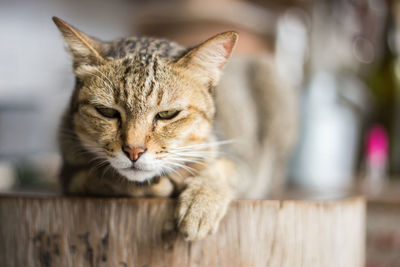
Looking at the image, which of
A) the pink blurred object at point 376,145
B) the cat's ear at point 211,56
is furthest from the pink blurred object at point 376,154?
the cat's ear at point 211,56

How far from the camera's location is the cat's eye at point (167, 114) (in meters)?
0.80

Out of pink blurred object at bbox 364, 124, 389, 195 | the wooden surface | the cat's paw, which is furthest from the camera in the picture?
pink blurred object at bbox 364, 124, 389, 195

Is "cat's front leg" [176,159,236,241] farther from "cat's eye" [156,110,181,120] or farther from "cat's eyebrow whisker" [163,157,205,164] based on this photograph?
"cat's eye" [156,110,181,120]

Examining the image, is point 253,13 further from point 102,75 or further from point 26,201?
point 26,201

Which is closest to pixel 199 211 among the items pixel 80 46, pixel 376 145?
pixel 80 46

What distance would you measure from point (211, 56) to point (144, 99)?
0.19m

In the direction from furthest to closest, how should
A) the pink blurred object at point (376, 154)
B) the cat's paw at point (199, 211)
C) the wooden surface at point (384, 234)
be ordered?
the pink blurred object at point (376, 154) → the wooden surface at point (384, 234) → the cat's paw at point (199, 211)

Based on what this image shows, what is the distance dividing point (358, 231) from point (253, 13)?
1229 millimetres

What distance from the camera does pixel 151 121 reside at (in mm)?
779

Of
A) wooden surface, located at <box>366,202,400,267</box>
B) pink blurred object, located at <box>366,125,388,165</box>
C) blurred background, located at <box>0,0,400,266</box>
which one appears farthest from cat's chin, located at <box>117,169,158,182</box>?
pink blurred object, located at <box>366,125,388,165</box>

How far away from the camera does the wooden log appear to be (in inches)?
31.4

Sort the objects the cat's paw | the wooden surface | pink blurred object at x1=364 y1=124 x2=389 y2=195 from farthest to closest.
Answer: pink blurred object at x1=364 y1=124 x2=389 y2=195, the wooden surface, the cat's paw

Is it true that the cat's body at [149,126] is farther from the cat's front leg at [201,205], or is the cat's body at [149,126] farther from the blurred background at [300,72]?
the blurred background at [300,72]

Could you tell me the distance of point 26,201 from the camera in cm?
85
